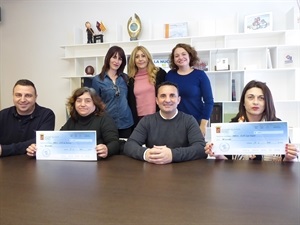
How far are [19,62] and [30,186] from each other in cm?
398

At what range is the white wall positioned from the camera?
3.58 meters

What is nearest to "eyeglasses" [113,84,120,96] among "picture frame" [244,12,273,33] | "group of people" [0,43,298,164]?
"group of people" [0,43,298,164]

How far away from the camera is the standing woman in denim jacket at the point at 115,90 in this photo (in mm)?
2172

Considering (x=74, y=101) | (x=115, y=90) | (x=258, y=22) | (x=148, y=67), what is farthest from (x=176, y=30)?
(x=74, y=101)

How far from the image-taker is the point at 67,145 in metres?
1.43

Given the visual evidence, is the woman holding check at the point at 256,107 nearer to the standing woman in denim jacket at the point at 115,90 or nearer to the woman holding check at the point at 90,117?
the woman holding check at the point at 90,117

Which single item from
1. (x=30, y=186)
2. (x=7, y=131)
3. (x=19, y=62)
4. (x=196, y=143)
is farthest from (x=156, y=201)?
(x=19, y=62)

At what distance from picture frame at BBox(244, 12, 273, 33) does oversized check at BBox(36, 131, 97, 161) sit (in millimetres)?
2826

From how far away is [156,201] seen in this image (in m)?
0.83

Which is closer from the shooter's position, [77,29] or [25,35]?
[77,29]

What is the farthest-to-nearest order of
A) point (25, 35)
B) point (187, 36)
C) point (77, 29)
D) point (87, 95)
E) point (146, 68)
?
point (25, 35)
point (77, 29)
point (187, 36)
point (146, 68)
point (87, 95)

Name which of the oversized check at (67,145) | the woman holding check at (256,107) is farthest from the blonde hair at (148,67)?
the oversized check at (67,145)

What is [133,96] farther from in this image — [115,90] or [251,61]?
[251,61]

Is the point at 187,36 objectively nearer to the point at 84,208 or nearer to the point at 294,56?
the point at 294,56
